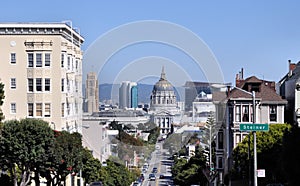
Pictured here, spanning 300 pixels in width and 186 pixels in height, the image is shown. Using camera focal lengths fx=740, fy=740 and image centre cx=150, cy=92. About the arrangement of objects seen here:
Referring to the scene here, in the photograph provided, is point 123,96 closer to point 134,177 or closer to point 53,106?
point 53,106

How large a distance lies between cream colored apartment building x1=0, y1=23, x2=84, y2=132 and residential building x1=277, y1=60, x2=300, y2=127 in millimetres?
22803

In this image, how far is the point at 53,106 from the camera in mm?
74938

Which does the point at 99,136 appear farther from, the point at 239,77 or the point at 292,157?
the point at 292,157

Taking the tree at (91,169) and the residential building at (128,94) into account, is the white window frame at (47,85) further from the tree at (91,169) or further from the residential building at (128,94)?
the residential building at (128,94)

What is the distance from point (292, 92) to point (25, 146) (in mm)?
32924

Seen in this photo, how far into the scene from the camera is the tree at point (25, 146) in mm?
49625

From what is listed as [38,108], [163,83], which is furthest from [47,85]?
[163,83]

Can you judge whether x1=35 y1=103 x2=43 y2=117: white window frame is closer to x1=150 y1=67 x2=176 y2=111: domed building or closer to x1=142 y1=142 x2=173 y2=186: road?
x1=150 y1=67 x2=176 y2=111: domed building

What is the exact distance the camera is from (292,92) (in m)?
73.6

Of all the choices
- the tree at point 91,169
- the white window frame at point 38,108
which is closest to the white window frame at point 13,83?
the white window frame at point 38,108

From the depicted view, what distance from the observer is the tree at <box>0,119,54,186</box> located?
49.6 metres

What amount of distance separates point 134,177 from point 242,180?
147ft

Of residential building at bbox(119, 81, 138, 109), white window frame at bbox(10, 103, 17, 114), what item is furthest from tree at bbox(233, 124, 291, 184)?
white window frame at bbox(10, 103, 17, 114)

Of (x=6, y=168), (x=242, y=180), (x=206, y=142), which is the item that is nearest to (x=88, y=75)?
(x=6, y=168)
